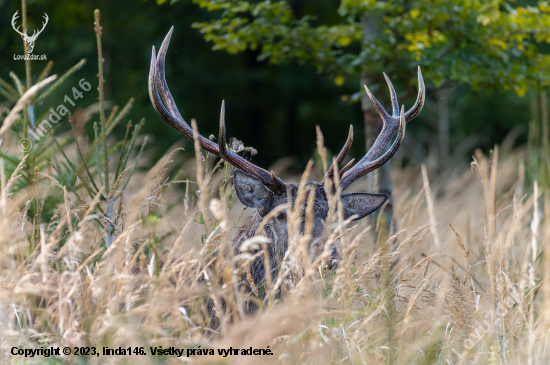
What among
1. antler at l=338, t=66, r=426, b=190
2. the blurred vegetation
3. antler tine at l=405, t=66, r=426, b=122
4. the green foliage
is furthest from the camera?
the blurred vegetation

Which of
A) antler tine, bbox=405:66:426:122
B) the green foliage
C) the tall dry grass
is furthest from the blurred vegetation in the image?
the tall dry grass

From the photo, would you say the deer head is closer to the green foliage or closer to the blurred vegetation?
the green foliage

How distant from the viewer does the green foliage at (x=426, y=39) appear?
14.0 feet

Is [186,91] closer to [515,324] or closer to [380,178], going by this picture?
[380,178]

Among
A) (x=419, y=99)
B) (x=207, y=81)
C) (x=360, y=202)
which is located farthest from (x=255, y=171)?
(x=207, y=81)

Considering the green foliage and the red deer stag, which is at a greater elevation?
the green foliage

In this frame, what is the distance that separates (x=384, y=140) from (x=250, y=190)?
1.06m

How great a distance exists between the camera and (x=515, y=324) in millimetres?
2430

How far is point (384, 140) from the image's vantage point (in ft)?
12.3

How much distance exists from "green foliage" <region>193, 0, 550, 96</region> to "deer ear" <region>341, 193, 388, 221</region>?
51.8 inches

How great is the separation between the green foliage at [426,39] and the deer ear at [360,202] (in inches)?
51.8

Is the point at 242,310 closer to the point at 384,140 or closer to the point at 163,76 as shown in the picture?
the point at 163,76

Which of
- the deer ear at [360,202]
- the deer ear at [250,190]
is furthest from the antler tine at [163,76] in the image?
the deer ear at [360,202]

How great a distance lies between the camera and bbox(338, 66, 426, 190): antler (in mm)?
3416
